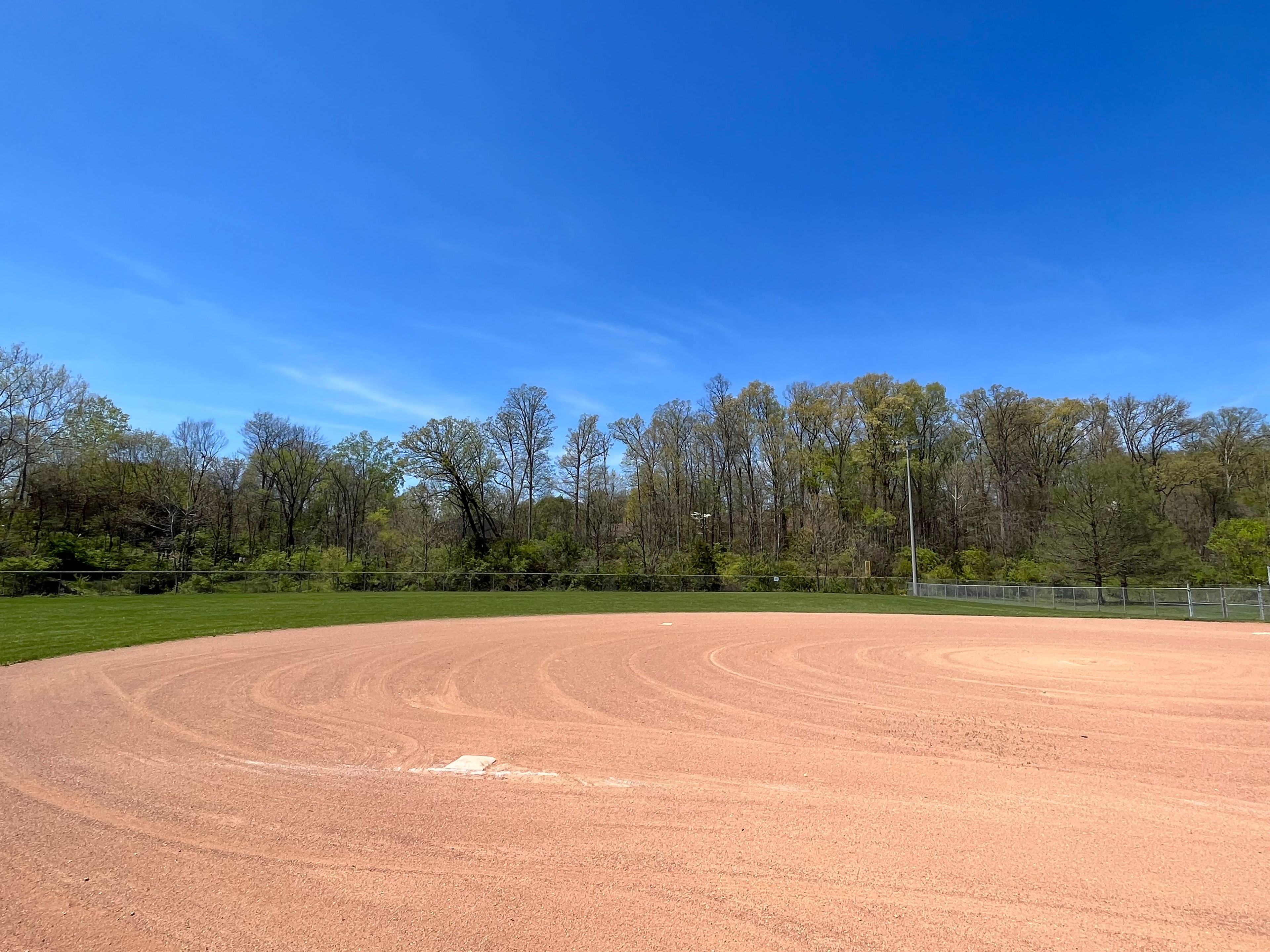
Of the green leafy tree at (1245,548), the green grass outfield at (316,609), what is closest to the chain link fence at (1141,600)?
the green grass outfield at (316,609)

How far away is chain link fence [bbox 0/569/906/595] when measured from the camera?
3559 cm

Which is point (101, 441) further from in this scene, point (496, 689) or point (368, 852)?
point (368, 852)

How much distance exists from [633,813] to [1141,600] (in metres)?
35.4

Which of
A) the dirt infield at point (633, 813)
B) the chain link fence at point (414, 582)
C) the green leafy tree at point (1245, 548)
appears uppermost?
the green leafy tree at point (1245, 548)

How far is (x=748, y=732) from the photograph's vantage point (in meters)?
7.57

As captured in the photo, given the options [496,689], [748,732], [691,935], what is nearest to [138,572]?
[496,689]

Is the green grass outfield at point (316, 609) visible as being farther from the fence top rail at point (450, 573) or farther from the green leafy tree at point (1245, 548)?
the green leafy tree at point (1245, 548)

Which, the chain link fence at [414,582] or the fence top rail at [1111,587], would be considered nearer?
the fence top rail at [1111,587]

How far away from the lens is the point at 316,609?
1048 inches

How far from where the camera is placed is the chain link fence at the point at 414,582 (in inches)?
1401

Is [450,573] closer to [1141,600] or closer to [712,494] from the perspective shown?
[712,494]

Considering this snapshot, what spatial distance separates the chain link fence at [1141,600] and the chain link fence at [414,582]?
9768mm

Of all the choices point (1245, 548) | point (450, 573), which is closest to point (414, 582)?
point (450, 573)

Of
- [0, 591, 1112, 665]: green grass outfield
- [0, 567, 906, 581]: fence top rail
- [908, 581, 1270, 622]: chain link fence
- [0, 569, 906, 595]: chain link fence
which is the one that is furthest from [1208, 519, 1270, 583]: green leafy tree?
[0, 569, 906, 595]: chain link fence
